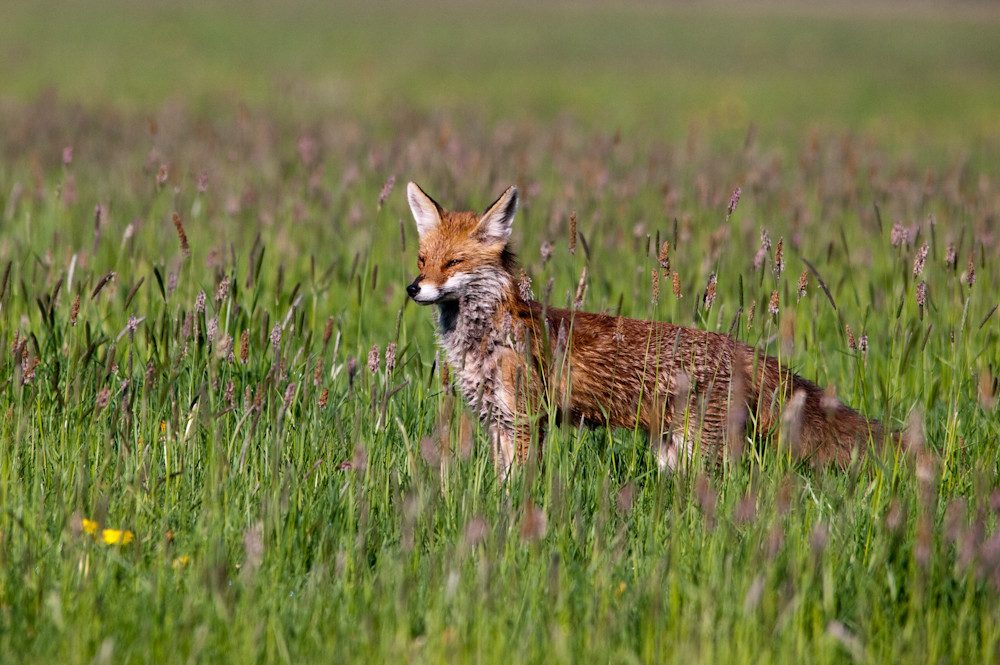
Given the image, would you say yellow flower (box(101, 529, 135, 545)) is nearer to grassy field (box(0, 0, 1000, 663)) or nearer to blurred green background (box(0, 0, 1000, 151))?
grassy field (box(0, 0, 1000, 663))

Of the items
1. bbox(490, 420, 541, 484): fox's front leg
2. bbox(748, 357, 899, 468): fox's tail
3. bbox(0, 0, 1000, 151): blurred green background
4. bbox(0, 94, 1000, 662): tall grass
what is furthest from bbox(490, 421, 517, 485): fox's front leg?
bbox(0, 0, 1000, 151): blurred green background

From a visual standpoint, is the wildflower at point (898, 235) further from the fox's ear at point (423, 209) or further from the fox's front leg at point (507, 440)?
the fox's ear at point (423, 209)

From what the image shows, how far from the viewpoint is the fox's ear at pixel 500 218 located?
17.9 feet

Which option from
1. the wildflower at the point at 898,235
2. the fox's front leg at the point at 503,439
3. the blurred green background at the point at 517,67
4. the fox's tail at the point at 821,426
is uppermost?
the blurred green background at the point at 517,67

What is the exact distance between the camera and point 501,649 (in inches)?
114

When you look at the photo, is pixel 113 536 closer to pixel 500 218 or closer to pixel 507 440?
pixel 507 440

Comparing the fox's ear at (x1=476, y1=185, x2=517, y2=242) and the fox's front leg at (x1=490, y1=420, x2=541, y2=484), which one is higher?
the fox's ear at (x1=476, y1=185, x2=517, y2=242)

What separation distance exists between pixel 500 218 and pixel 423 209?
0.57 m

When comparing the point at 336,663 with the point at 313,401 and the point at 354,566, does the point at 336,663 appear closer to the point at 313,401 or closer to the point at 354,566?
the point at 354,566

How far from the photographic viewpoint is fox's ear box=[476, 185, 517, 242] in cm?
545

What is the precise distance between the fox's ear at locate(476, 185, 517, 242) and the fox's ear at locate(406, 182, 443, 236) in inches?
13.7

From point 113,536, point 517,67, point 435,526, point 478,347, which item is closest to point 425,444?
point 435,526

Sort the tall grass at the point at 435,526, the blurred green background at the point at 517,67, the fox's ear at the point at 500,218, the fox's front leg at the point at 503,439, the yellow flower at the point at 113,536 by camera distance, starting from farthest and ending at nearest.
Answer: the blurred green background at the point at 517,67, the fox's ear at the point at 500,218, the fox's front leg at the point at 503,439, the yellow flower at the point at 113,536, the tall grass at the point at 435,526

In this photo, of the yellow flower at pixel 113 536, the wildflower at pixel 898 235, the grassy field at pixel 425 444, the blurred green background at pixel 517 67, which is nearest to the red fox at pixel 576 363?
the grassy field at pixel 425 444
